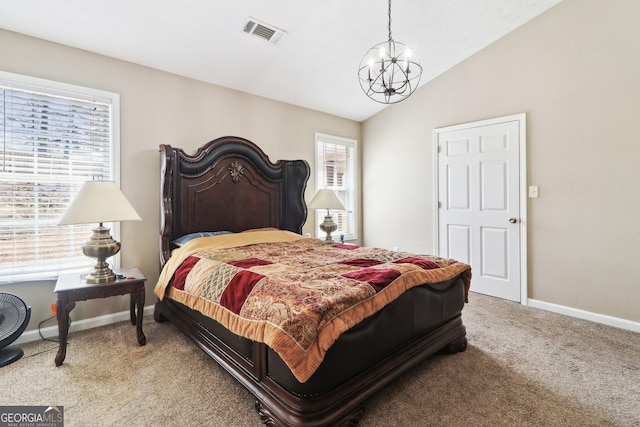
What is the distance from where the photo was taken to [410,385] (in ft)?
6.15

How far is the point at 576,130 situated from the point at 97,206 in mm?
4308

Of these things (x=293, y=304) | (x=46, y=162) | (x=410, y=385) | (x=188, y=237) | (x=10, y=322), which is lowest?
(x=410, y=385)

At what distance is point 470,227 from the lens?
12.7 ft

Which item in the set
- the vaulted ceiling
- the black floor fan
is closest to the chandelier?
the vaulted ceiling

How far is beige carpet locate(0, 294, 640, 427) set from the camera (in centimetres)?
161

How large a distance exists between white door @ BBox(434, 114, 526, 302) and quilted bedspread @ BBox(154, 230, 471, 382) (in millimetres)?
1526

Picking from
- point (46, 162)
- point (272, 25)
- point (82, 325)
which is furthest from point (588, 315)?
point (46, 162)

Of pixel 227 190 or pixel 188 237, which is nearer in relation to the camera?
pixel 188 237

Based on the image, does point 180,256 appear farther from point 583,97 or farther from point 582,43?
point 582,43

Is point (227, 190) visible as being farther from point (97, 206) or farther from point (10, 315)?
point (10, 315)

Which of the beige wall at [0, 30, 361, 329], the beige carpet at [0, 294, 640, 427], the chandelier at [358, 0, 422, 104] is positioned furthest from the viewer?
the beige wall at [0, 30, 361, 329]

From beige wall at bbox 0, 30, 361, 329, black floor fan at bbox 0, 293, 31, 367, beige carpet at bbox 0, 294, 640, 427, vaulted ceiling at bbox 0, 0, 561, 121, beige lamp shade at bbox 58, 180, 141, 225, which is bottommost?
beige carpet at bbox 0, 294, 640, 427

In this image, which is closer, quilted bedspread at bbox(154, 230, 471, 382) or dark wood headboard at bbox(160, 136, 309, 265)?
quilted bedspread at bbox(154, 230, 471, 382)

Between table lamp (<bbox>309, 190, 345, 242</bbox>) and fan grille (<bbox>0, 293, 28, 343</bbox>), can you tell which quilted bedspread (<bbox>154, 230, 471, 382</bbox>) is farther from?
table lamp (<bbox>309, 190, 345, 242</bbox>)
